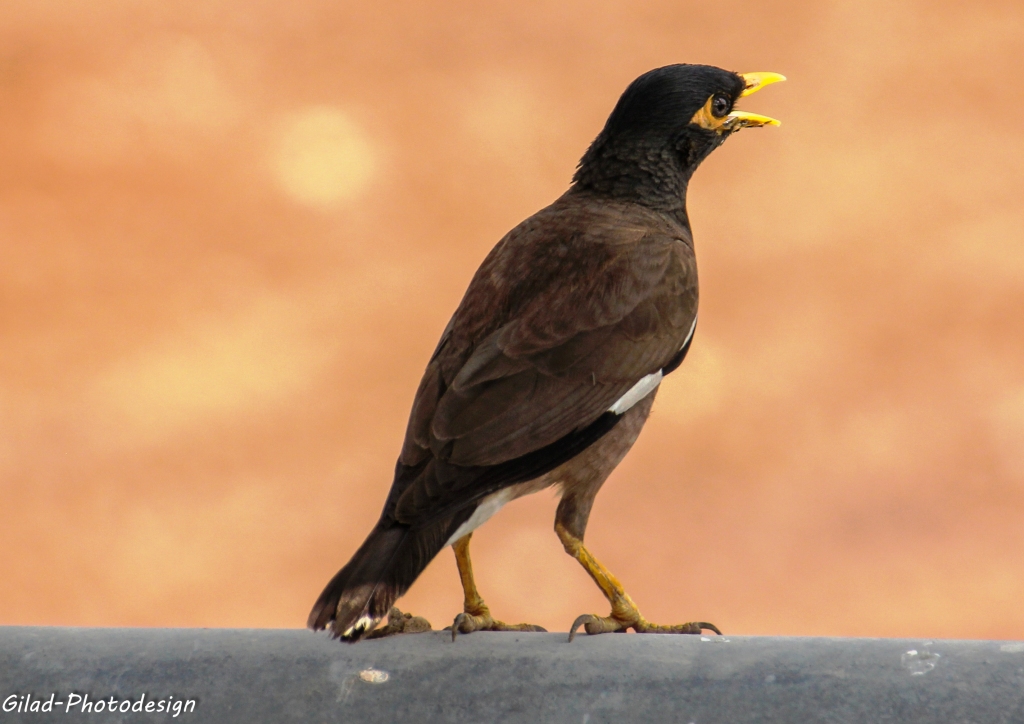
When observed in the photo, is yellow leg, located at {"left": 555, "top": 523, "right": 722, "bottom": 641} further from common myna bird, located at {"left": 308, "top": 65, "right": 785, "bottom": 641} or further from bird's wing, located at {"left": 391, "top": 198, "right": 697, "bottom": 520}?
bird's wing, located at {"left": 391, "top": 198, "right": 697, "bottom": 520}

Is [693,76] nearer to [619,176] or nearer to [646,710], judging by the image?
[619,176]

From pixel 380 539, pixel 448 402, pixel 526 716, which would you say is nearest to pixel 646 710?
pixel 526 716

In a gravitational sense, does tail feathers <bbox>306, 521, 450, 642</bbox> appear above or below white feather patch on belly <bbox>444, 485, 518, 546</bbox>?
below

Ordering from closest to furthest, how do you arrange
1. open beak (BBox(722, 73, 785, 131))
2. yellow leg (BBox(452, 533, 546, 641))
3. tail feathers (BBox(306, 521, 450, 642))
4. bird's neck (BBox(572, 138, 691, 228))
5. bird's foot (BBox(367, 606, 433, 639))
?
tail feathers (BBox(306, 521, 450, 642)) → bird's foot (BBox(367, 606, 433, 639)) → yellow leg (BBox(452, 533, 546, 641)) → bird's neck (BBox(572, 138, 691, 228)) → open beak (BBox(722, 73, 785, 131))

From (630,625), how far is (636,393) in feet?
1.90

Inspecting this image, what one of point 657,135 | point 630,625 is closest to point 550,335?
point 630,625

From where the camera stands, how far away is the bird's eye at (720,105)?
11.3 ft

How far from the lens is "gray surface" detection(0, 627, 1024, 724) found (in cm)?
184

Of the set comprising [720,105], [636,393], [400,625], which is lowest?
[400,625]

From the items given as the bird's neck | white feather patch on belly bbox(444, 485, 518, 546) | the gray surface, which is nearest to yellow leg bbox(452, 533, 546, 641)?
white feather patch on belly bbox(444, 485, 518, 546)

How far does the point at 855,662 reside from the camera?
6.23 feet

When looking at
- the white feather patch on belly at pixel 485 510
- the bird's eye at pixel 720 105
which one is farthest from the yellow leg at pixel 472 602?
the bird's eye at pixel 720 105

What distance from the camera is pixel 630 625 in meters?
2.83

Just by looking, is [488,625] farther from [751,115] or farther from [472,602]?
[751,115]
